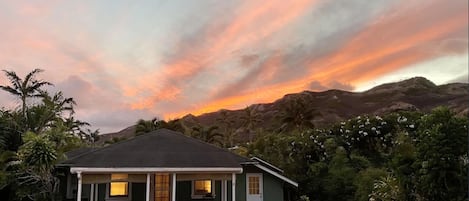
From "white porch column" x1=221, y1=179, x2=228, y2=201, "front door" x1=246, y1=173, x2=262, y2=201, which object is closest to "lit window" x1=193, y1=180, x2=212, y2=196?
"white porch column" x1=221, y1=179, x2=228, y2=201

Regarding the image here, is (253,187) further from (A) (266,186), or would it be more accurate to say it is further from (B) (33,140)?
(B) (33,140)

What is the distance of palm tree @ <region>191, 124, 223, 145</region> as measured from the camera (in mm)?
26019

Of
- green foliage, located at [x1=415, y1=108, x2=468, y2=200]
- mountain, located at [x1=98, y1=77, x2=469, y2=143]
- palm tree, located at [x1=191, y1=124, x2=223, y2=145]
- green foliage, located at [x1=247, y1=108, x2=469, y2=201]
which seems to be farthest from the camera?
palm tree, located at [x1=191, y1=124, x2=223, y2=145]

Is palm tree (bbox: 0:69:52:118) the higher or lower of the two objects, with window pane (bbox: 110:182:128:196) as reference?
higher

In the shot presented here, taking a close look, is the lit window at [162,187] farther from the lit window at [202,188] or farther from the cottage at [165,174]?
the lit window at [202,188]

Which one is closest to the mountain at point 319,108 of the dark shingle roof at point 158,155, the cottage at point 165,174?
the cottage at point 165,174

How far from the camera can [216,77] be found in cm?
946

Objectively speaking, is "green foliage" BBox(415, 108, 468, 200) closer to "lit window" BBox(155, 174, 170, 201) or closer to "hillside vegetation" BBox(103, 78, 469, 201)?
"hillside vegetation" BBox(103, 78, 469, 201)

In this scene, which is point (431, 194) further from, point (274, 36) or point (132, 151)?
point (132, 151)

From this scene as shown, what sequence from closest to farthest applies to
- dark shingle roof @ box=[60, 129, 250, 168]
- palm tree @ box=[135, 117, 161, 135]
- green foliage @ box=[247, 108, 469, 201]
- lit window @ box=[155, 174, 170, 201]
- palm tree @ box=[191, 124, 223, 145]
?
green foliage @ box=[247, 108, 469, 201] < dark shingle roof @ box=[60, 129, 250, 168] < lit window @ box=[155, 174, 170, 201] < palm tree @ box=[135, 117, 161, 135] < palm tree @ box=[191, 124, 223, 145]

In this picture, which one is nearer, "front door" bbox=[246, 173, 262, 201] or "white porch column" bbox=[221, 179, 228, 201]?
"white porch column" bbox=[221, 179, 228, 201]

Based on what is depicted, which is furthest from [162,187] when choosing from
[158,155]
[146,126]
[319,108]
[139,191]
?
[319,108]

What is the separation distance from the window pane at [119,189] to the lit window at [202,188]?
1937 mm

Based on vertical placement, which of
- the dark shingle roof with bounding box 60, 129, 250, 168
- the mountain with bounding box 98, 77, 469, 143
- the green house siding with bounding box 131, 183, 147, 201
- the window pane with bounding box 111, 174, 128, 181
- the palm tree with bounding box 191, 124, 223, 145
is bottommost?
the green house siding with bounding box 131, 183, 147, 201
